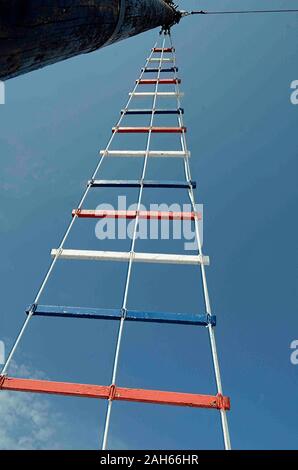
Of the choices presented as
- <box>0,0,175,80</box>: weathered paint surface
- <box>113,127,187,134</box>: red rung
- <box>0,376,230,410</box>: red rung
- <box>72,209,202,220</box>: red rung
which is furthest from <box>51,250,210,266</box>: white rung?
<box>113,127,187,134</box>: red rung

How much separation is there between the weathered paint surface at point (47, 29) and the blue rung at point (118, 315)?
10.7ft

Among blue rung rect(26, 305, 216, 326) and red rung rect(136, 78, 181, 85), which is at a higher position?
red rung rect(136, 78, 181, 85)

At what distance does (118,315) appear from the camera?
494 cm

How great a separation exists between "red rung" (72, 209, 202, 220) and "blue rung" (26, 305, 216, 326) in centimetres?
218

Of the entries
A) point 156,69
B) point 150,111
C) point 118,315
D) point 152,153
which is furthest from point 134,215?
point 156,69

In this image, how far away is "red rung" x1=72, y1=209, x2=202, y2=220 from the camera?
6.66m

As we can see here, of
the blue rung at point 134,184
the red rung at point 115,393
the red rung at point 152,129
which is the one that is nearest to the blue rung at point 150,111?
the red rung at point 152,129

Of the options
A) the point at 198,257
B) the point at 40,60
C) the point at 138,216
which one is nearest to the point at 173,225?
the point at 138,216

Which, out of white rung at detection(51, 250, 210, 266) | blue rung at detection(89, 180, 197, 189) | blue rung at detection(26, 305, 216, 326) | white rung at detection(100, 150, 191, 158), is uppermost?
white rung at detection(100, 150, 191, 158)

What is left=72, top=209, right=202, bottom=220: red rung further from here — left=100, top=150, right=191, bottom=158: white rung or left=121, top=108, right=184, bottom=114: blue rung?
left=121, top=108, right=184, bottom=114: blue rung

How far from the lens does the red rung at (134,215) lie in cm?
666
